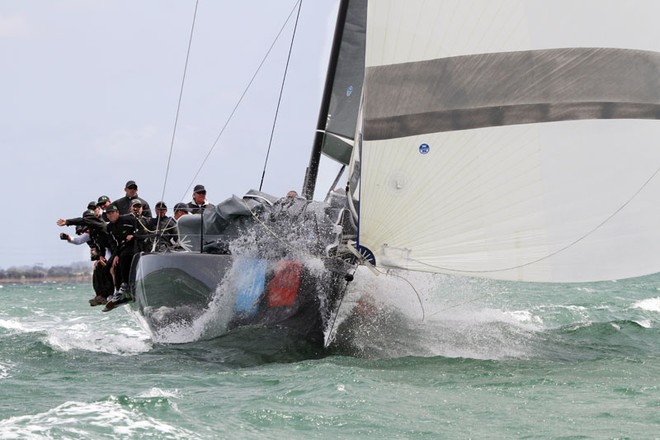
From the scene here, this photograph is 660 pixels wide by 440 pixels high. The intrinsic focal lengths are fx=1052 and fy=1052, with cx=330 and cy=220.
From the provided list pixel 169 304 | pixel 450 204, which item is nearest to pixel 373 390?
pixel 450 204

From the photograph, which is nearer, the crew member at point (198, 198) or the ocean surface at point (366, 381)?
the ocean surface at point (366, 381)

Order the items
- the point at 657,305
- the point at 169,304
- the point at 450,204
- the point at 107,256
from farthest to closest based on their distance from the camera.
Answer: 1. the point at 657,305
2. the point at 107,256
3. the point at 169,304
4. the point at 450,204

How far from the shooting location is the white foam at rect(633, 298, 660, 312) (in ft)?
50.5

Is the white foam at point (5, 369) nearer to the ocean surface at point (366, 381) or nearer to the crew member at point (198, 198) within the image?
the ocean surface at point (366, 381)

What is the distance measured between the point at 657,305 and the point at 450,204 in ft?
32.4

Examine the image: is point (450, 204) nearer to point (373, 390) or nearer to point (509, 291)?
point (373, 390)

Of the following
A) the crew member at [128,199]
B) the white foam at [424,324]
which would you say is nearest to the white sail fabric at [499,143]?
the white foam at [424,324]

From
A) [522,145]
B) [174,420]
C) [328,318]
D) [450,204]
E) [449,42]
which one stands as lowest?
[174,420]

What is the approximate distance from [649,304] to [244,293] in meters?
10.0

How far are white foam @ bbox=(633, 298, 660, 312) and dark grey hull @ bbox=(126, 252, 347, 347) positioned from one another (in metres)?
8.39

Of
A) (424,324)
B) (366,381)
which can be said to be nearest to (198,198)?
(424,324)

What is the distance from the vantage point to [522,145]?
7.57 m

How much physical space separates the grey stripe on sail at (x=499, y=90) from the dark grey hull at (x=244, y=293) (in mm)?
1304

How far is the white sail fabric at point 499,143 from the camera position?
24.5 ft
